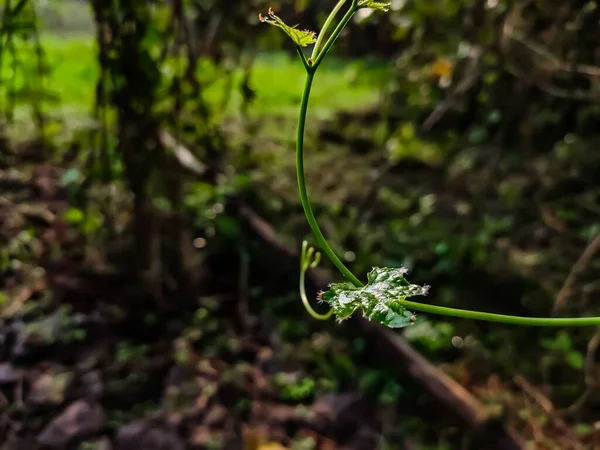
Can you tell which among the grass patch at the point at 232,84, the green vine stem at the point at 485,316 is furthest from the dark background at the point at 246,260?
the green vine stem at the point at 485,316

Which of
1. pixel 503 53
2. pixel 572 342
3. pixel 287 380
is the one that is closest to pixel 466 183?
pixel 503 53

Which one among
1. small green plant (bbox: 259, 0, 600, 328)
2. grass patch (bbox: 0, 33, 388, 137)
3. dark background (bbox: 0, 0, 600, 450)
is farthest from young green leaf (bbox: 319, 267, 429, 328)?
grass patch (bbox: 0, 33, 388, 137)

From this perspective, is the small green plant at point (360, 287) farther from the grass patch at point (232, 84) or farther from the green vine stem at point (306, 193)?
the grass patch at point (232, 84)

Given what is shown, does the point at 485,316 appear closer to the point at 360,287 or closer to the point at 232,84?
the point at 360,287

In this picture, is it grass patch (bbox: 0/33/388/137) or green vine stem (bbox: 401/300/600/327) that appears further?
grass patch (bbox: 0/33/388/137)

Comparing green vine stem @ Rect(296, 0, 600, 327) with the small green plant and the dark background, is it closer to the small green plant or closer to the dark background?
the small green plant

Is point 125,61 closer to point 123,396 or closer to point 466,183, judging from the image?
point 123,396

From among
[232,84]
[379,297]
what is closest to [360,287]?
[379,297]

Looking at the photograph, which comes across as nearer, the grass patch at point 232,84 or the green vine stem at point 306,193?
the green vine stem at point 306,193
